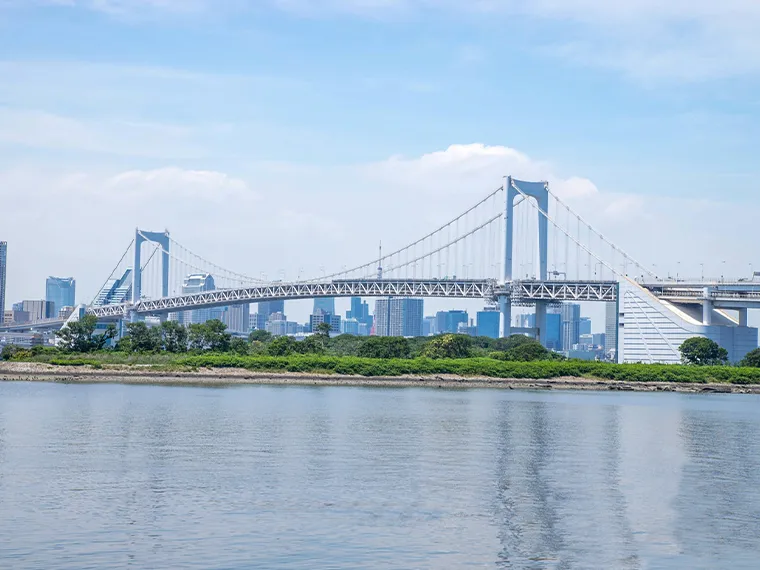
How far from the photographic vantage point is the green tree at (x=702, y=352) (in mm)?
56531

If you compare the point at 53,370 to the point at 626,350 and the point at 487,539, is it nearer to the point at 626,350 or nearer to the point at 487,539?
the point at 626,350

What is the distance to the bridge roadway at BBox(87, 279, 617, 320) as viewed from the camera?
65.1 metres

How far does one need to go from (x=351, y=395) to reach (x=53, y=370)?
56.5 ft

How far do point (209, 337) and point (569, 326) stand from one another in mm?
141991

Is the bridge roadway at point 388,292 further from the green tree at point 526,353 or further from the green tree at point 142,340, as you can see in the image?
the green tree at point 142,340

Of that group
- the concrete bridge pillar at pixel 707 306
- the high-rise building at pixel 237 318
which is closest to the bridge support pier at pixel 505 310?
the concrete bridge pillar at pixel 707 306

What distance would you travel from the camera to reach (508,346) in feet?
227

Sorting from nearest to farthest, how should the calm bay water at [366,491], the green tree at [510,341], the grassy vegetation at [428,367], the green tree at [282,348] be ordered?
the calm bay water at [366,491], the grassy vegetation at [428,367], the green tree at [282,348], the green tree at [510,341]

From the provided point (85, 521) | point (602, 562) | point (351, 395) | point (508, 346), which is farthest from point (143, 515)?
point (508, 346)

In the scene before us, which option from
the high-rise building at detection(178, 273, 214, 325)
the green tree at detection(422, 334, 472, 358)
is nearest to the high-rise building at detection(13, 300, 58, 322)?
the high-rise building at detection(178, 273, 214, 325)

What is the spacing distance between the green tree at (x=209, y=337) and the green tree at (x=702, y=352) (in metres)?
24.0

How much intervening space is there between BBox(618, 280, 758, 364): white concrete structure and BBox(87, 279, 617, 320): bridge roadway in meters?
3.59

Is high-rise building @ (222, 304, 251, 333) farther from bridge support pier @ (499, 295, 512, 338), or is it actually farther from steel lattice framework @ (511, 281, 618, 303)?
steel lattice framework @ (511, 281, 618, 303)

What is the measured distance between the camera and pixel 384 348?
193 ft
